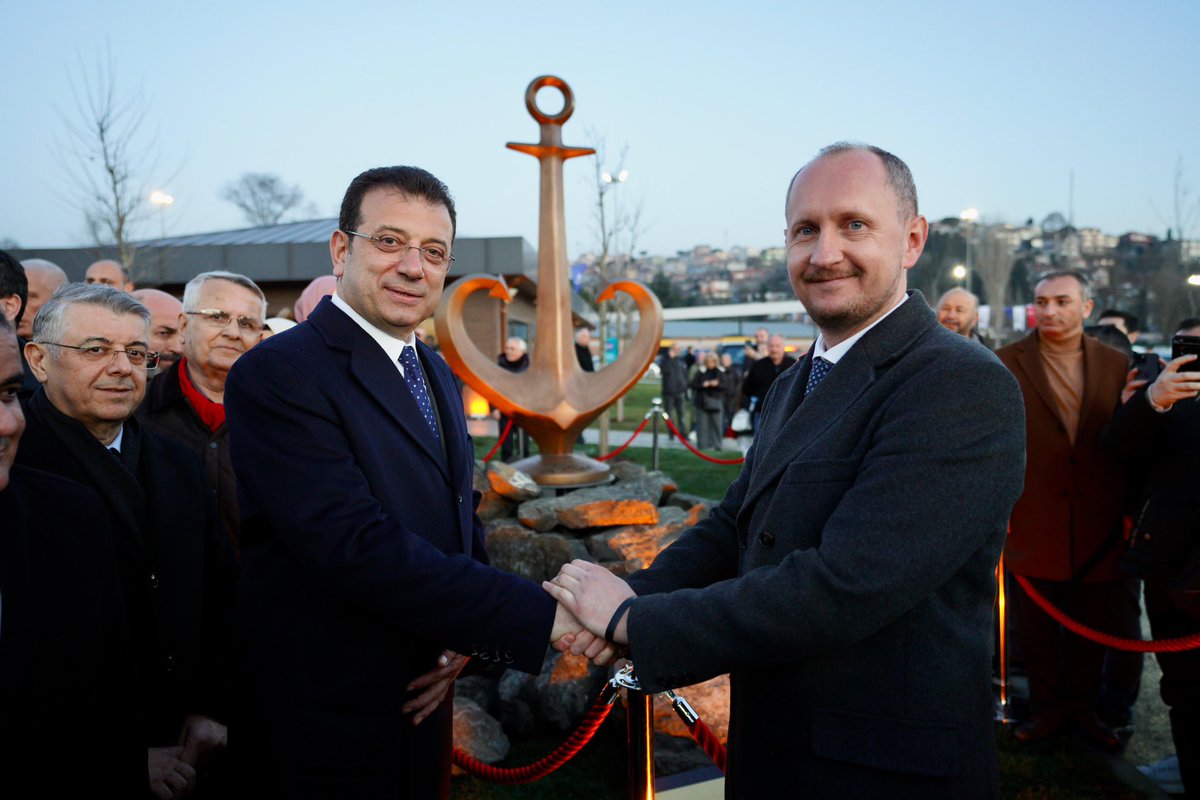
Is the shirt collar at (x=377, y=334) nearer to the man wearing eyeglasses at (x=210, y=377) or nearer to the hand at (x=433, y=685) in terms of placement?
the hand at (x=433, y=685)

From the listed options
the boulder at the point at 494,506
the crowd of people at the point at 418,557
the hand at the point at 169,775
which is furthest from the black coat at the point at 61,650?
the boulder at the point at 494,506

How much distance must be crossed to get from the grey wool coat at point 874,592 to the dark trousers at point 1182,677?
2.20 meters

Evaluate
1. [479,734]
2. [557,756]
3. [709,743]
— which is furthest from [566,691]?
[709,743]

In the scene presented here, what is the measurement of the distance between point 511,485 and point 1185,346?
406 centimetres

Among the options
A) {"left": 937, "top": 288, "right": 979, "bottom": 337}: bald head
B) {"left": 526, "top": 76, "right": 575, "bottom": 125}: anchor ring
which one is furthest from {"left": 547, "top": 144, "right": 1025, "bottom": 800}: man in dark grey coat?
{"left": 526, "top": 76, "right": 575, "bottom": 125}: anchor ring

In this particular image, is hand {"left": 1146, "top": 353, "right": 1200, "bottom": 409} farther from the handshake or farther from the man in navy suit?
the man in navy suit

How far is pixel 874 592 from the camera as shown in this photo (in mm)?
1525

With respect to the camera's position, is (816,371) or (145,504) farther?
(145,504)

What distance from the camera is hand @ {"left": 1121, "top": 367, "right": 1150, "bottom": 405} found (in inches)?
146

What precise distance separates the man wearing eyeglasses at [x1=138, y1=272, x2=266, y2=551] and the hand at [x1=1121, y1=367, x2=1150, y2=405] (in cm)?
402

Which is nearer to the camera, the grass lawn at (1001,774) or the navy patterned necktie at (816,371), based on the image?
the navy patterned necktie at (816,371)

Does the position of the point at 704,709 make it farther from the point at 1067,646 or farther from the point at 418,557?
the point at 418,557

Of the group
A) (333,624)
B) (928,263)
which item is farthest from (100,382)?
(928,263)

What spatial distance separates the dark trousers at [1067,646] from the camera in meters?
4.02
